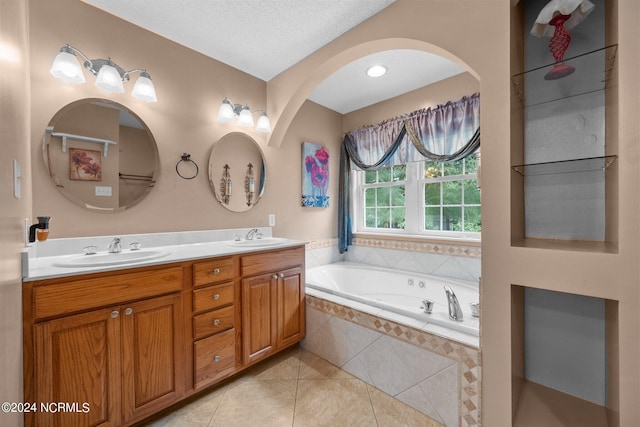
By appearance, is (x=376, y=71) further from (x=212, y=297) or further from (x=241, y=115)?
(x=212, y=297)

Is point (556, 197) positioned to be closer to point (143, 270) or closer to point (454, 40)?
point (454, 40)

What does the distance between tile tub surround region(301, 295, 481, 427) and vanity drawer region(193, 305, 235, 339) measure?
28.1 inches

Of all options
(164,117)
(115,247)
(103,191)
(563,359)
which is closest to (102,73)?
(164,117)

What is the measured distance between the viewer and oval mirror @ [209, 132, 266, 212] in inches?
86.2

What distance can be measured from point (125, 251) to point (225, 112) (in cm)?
129

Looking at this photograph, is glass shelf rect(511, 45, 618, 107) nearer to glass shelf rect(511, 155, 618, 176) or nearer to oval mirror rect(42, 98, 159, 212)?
glass shelf rect(511, 155, 618, 176)

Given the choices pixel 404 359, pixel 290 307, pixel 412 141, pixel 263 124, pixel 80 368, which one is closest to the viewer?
pixel 80 368

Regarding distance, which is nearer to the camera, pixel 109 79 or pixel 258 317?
pixel 109 79

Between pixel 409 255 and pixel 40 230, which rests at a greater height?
pixel 40 230

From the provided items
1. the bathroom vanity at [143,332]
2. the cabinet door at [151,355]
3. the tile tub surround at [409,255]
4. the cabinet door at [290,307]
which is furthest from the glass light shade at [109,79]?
the tile tub surround at [409,255]

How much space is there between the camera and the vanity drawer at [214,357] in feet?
4.99

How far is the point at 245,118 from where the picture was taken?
88.9 inches

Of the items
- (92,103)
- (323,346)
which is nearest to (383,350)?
(323,346)

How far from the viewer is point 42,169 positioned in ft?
4.78
